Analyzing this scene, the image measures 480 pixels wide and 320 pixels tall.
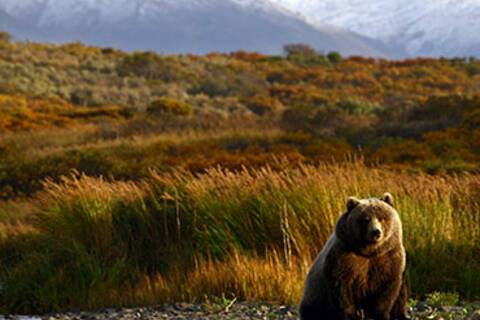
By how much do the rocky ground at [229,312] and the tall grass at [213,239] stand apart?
39 cm

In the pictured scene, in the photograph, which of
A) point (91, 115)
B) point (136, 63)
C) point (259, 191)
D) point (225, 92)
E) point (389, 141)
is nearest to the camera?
point (259, 191)

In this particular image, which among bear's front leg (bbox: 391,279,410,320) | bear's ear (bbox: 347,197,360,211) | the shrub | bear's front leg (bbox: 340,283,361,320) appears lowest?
bear's front leg (bbox: 391,279,410,320)

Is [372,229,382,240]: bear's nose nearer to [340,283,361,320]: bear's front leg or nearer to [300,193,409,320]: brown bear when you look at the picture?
[300,193,409,320]: brown bear

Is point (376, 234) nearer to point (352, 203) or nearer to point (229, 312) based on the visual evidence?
point (352, 203)

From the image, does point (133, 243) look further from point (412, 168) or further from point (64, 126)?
point (64, 126)

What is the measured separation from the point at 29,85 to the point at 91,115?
396 inches

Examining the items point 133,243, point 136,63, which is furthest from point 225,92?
point 133,243

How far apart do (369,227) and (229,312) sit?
3163mm

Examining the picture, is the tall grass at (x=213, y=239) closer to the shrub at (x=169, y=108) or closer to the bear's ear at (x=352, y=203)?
the bear's ear at (x=352, y=203)

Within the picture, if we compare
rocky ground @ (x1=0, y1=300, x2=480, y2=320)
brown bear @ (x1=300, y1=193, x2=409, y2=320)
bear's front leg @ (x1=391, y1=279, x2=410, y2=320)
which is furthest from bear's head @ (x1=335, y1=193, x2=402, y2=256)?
rocky ground @ (x1=0, y1=300, x2=480, y2=320)

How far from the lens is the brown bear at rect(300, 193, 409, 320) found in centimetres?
570

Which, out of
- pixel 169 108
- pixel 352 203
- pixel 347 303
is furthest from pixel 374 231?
pixel 169 108

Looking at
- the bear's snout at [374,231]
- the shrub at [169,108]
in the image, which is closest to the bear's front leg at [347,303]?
the bear's snout at [374,231]

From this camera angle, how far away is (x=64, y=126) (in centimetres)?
3234
